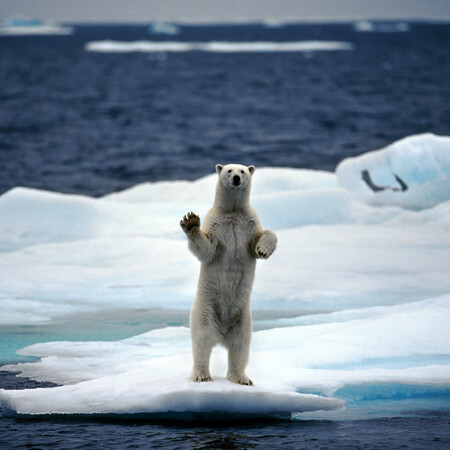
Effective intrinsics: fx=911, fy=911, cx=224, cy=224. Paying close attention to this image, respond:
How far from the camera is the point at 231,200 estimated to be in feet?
20.2

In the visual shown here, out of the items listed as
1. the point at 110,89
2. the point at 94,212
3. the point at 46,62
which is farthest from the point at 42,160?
the point at 46,62

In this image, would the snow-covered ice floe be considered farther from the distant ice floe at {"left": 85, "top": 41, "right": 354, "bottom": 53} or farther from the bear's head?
the distant ice floe at {"left": 85, "top": 41, "right": 354, "bottom": 53}

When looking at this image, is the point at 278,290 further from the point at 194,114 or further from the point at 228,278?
the point at 194,114

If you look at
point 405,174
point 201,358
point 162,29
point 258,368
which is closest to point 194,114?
point 405,174

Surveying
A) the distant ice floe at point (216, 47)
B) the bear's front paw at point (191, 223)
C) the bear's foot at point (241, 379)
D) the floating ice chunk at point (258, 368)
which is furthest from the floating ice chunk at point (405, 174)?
the distant ice floe at point (216, 47)

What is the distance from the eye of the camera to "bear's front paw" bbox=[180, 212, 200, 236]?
18.8ft

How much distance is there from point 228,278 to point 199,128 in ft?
82.8

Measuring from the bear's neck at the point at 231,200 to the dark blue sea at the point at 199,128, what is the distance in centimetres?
143

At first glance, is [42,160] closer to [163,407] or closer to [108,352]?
[108,352]

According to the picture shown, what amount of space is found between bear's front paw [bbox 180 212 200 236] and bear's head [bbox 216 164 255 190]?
0.43 meters

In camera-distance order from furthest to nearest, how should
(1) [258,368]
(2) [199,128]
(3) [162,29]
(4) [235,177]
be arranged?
(3) [162,29], (2) [199,128], (1) [258,368], (4) [235,177]

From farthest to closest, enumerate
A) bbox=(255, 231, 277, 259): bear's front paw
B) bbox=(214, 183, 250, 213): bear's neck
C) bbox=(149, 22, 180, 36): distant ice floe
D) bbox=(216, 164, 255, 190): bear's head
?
bbox=(149, 22, 180, 36): distant ice floe → bbox=(214, 183, 250, 213): bear's neck → bbox=(216, 164, 255, 190): bear's head → bbox=(255, 231, 277, 259): bear's front paw

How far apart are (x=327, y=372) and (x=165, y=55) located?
2980 inches

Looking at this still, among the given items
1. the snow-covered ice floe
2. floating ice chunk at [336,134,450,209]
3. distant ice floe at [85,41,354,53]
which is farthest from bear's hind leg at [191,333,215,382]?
distant ice floe at [85,41,354,53]
